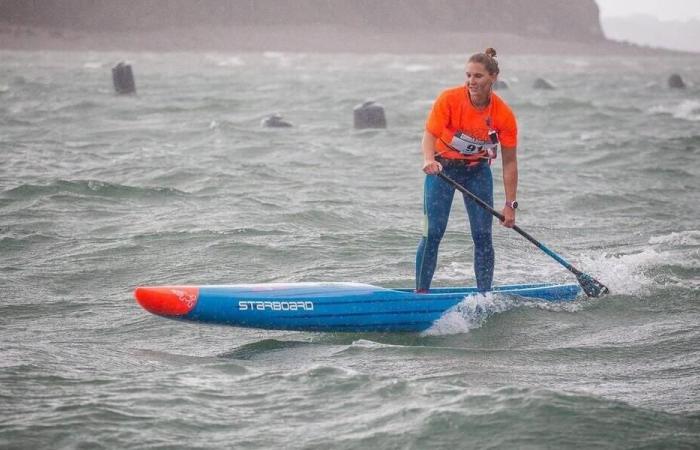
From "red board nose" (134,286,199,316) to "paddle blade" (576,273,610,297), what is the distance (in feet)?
10.5

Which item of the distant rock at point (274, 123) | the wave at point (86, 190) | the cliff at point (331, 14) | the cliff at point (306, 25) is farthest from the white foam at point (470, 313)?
the cliff at point (331, 14)

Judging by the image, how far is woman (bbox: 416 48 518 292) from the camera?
6.82 meters

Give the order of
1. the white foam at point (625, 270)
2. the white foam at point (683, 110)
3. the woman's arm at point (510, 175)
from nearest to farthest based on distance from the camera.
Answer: the woman's arm at point (510, 175) → the white foam at point (625, 270) → the white foam at point (683, 110)

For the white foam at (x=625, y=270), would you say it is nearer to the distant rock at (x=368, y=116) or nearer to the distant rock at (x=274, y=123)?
the distant rock at (x=368, y=116)

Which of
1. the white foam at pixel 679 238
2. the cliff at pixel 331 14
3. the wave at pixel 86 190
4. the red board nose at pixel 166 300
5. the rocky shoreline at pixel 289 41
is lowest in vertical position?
the white foam at pixel 679 238

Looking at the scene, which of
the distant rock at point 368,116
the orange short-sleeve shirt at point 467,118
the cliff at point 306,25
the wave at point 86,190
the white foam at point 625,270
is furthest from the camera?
the cliff at point 306,25

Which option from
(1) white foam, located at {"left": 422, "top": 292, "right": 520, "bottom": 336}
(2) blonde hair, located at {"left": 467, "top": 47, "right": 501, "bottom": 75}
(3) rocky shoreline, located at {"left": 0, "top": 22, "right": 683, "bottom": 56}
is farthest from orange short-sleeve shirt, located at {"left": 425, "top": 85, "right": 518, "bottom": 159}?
(3) rocky shoreline, located at {"left": 0, "top": 22, "right": 683, "bottom": 56}

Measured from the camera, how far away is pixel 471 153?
23.3 feet

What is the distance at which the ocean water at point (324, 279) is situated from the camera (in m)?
5.19

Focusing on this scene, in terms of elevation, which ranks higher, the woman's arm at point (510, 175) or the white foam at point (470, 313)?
the woman's arm at point (510, 175)

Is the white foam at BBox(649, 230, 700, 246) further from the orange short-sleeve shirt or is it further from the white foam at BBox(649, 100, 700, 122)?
the white foam at BBox(649, 100, 700, 122)

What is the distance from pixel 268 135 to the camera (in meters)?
20.3

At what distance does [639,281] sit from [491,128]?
8.23 feet

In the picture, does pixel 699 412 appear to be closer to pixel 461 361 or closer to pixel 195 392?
pixel 461 361
